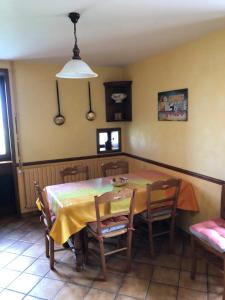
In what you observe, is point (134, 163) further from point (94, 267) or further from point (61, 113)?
point (94, 267)

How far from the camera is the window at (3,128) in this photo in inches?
141

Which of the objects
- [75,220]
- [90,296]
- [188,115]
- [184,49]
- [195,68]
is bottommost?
[90,296]

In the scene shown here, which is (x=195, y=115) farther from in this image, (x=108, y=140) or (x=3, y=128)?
(x=3, y=128)

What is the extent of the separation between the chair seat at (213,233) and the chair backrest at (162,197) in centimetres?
46

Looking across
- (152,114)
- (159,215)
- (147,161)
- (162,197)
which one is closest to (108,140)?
(147,161)

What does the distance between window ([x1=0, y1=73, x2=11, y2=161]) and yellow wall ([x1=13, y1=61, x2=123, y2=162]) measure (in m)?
0.20

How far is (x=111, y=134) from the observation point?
168 inches

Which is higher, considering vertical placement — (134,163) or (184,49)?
(184,49)

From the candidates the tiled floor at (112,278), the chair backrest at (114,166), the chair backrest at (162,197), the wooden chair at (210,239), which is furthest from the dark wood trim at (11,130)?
the wooden chair at (210,239)

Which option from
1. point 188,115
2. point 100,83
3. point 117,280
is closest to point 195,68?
point 188,115

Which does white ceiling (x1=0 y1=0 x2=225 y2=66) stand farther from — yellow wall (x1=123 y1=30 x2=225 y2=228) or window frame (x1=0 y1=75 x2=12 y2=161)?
window frame (x1=0 y1=75 x2=12 y2=161)

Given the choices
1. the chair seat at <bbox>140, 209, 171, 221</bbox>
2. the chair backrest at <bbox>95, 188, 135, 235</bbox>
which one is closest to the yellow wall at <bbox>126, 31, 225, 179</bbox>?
the chair seat at <bbox>140, 209, 171, 221</bbox>

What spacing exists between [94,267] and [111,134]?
2304 mm

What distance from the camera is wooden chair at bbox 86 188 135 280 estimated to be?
2.20 meters
